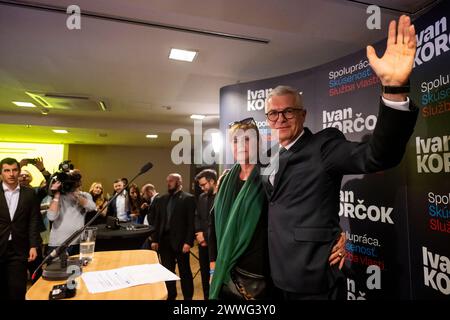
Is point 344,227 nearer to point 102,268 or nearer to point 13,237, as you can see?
point 102,268

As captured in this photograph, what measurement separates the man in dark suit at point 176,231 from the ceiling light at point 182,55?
140 cm

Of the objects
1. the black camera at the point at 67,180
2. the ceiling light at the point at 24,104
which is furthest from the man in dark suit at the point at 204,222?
the ceiling light at the point at 24,104

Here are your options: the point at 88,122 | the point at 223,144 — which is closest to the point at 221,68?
the point at 223,144

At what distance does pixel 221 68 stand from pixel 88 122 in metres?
4.00

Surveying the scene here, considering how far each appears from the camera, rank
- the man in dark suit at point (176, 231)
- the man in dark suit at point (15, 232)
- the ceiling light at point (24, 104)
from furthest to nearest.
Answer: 1. the ceiling light at point (24, 104)
2. the man in dark suit at point (176, 231)
3. the man in dark suit at point (15, 232)

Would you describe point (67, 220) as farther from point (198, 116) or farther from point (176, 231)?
point (198, 116)

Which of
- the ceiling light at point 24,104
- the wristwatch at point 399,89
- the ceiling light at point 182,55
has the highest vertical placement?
the ceiling light at point 24,104

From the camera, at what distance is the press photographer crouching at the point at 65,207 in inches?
103

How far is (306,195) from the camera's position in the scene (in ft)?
3.54

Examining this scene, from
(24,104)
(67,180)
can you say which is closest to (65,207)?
(67,180)

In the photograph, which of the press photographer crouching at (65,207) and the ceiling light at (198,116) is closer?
the press photographer crouching at (65,207)

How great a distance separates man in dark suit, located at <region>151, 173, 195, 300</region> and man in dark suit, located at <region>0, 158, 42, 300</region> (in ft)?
3.98

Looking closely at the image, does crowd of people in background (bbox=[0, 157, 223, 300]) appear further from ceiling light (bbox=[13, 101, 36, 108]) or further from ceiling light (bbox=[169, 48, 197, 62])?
ceiling light (bbox=[13, 101, 36, 108])

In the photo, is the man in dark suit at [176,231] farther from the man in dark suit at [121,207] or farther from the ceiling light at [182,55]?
the ceiling light at [182,55]
